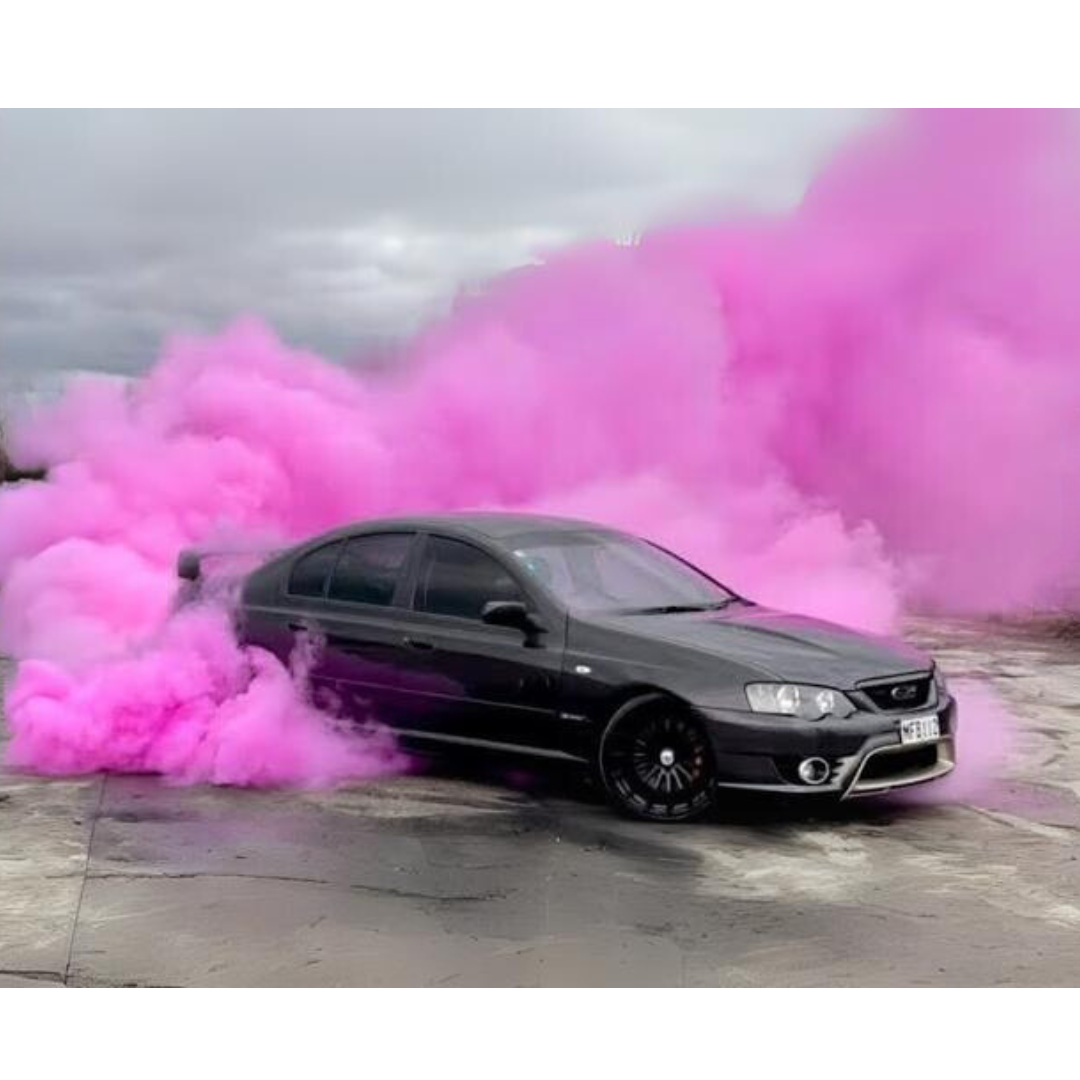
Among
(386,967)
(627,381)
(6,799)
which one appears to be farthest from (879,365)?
(386,967)

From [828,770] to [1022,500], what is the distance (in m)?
10.4

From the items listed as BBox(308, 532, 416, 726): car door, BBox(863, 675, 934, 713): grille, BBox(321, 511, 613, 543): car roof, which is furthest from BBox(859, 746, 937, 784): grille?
BBox(308, 532, 416, 726): car door

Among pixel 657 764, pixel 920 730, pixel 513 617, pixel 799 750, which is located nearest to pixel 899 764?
pixel 920 730

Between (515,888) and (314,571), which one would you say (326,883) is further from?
(314,571)

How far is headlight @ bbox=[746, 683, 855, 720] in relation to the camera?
6148 mm

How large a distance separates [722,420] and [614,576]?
763 centimetres

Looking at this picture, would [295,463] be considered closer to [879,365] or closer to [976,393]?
[879,365]

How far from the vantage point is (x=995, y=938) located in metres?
4.80

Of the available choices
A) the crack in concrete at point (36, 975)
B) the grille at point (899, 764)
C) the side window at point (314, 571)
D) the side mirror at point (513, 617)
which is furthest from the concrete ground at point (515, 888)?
the side window at point (314, 571)

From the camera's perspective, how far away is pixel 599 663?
6539 mm

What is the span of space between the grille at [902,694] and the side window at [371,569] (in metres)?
2.56

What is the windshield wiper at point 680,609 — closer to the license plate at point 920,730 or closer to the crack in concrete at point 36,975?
the license plate at point 920,730

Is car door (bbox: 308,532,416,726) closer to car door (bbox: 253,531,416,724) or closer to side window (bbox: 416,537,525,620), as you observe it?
car door (bbox: 253,531,416,724)

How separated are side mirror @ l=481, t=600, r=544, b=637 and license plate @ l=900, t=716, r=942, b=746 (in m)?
1.79
